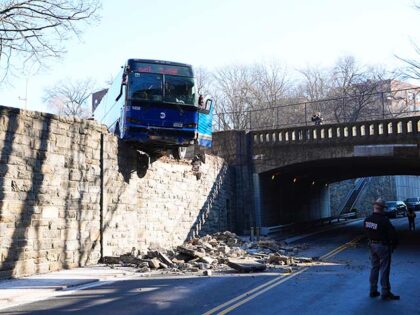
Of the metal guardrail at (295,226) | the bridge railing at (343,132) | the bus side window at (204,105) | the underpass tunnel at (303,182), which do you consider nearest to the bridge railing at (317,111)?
the underpass tunnel at (303,182)

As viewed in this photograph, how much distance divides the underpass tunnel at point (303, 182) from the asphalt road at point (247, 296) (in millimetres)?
15455

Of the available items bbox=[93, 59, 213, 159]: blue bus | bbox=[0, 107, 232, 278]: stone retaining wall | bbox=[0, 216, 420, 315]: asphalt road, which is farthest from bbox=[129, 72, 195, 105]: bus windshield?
bbox=[0, 216, 420, 315]: asphalt road

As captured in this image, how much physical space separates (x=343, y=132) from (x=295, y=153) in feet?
9.80

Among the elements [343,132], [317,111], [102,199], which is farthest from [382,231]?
[317,111]

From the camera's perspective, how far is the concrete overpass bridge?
85.3ft

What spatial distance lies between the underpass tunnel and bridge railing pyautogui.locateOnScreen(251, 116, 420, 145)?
4.97 ft

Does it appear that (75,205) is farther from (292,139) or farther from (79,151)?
(292,139)

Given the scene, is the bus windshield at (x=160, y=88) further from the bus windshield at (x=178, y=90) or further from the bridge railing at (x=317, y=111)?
the bridge railing at (x=317, y=111)

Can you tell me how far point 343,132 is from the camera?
27656mm

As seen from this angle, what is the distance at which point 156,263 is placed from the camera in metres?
15.1

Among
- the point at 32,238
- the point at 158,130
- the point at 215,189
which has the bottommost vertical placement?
the point at 32,238

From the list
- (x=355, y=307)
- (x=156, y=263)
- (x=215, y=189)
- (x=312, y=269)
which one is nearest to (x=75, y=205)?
(x=156, y=263)

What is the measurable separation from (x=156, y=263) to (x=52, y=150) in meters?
4.58

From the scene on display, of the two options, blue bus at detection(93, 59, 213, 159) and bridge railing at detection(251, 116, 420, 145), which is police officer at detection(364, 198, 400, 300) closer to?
blue bus at detection(93, 59, 213, 159)
